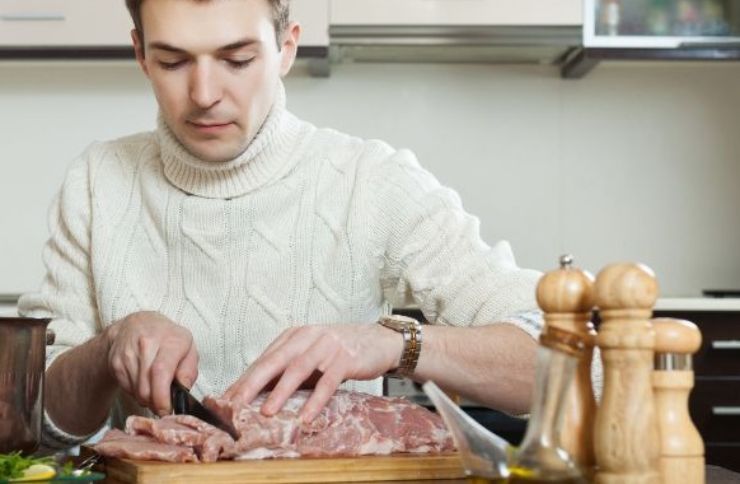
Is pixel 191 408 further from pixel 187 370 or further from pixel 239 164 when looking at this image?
pixel 239 164

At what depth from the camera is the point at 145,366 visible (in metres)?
1.39

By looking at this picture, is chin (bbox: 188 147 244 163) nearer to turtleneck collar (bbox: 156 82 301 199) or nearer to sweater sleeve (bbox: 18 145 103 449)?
turtleneck collar (bbox: 156 82 301 199)

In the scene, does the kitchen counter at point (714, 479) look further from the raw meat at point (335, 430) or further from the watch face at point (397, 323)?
the watch face at point (397, 323)

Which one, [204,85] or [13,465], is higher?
[204,85]

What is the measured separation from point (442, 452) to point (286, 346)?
0.21m

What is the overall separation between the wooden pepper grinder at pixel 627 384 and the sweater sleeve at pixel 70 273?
108 centimetres

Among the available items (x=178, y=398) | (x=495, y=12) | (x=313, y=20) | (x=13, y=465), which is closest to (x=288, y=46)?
(x=178, y=398)

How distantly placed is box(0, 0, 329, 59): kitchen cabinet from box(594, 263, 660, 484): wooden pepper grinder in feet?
8.57

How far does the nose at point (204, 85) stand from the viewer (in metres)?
1.62

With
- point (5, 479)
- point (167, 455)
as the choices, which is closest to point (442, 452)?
point (167, 455)

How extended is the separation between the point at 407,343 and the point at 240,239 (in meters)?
0.50

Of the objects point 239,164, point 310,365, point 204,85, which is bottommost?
point 310,365

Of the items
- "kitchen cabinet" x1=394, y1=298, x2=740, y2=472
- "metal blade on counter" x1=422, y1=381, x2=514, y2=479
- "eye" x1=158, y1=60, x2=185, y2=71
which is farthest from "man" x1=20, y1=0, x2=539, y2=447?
"kitchen cabinet" x1=394, y1=298, x2=740, y2=472

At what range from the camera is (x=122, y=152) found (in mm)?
1981
